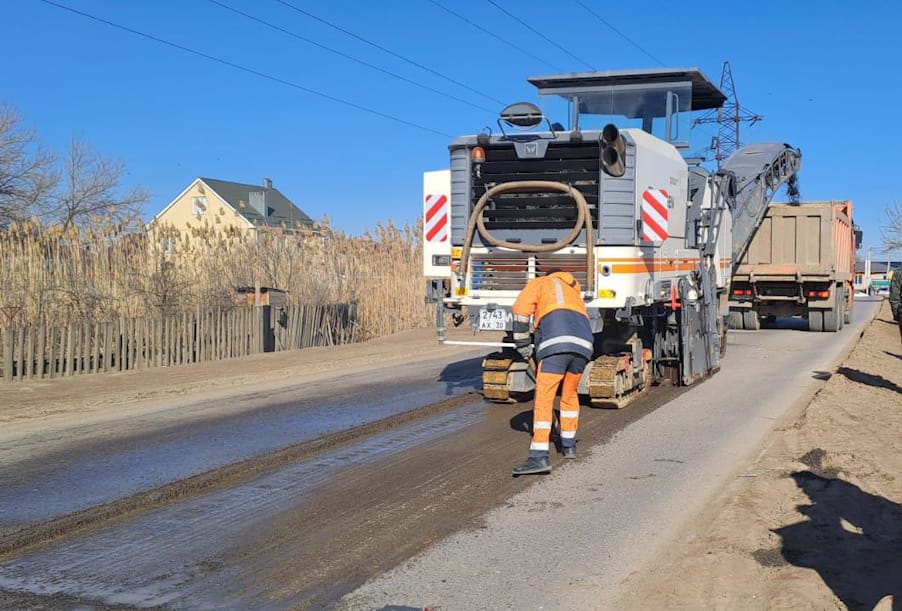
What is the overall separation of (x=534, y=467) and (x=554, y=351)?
992 mm

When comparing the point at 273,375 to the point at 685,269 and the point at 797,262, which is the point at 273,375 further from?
the point at 797,262

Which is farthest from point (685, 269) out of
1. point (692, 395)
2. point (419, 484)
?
point (419, 484)

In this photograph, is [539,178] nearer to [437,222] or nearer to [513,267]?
[513,267]

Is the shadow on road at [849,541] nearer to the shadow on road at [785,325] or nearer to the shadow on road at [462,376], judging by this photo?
the shadow on road at [462,376]

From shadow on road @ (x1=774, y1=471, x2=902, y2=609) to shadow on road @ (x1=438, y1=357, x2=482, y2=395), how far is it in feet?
20.8

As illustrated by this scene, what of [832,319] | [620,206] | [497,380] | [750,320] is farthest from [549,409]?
[832,319]

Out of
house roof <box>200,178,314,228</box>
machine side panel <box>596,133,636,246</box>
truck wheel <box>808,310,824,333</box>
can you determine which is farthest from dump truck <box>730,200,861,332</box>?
house roof <box>200,178,314,228</box>

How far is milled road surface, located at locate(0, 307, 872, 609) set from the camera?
4891mm

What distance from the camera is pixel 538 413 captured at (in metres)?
7.57

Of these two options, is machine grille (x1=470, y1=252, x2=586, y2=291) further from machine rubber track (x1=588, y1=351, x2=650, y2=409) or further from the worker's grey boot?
the worker's grey boot

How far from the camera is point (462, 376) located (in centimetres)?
1409

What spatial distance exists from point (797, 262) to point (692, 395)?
1214 cm

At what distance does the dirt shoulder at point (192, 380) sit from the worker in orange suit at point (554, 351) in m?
5.93

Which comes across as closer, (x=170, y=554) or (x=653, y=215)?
(x=170, y=554)
